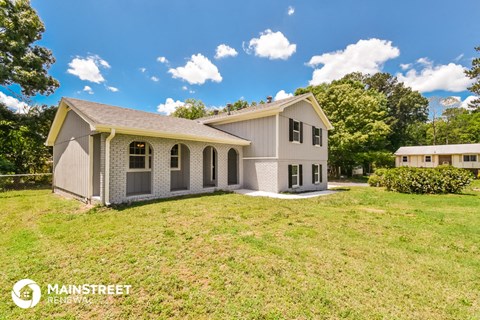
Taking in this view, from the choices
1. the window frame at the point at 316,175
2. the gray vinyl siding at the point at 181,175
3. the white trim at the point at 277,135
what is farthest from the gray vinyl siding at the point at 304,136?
the gray vinyl siding at the point at 181,175

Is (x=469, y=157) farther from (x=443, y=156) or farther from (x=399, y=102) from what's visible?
(x=399, y=102)

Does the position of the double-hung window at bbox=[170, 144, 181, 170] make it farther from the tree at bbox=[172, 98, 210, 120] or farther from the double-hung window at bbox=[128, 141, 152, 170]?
the tree at bbox=[172, 98, 210, 120]

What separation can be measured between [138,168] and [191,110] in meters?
27.6

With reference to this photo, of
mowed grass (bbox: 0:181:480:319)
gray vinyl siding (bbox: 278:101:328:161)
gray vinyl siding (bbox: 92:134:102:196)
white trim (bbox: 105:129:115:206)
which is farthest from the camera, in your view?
gray vinyl siding (bbox: 278:101:328:161)

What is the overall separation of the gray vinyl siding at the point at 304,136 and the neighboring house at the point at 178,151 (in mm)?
57

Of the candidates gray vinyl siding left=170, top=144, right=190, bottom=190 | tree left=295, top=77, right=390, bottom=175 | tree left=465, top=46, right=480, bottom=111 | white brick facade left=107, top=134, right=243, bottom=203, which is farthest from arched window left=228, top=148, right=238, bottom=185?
tree left=465, top=46, right=480, bottom=111

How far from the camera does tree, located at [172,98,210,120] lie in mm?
36031

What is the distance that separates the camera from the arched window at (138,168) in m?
10.0

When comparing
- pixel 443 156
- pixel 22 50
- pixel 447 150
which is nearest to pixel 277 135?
pixel 22 50

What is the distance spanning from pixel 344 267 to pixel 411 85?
168 ft

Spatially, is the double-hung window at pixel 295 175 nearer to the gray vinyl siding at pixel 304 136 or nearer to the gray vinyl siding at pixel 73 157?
the gray vinyl siding at pixel 304 136

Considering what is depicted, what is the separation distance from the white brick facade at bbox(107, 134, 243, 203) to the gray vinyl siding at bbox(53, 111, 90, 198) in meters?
1.42

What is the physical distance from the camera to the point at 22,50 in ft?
50.9

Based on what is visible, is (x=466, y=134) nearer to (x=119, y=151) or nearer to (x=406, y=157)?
(x=406, y=157)
